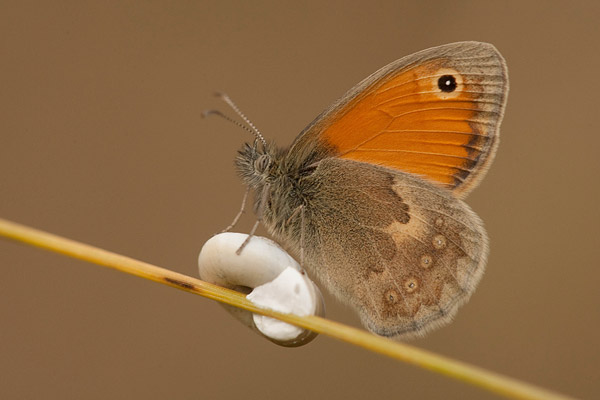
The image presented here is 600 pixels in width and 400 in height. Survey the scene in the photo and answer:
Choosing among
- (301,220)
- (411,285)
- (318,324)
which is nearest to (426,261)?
(411,285)

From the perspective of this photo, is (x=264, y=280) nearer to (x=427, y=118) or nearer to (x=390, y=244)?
(x=390, y=244)

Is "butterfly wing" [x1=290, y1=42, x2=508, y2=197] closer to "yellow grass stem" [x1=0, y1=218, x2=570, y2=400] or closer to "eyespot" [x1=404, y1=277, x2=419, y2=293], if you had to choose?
"eyespot" [x1=404, y1=277, x2=419, y2=293]

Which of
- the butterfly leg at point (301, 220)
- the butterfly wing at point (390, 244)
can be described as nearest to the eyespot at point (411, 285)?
the butterfly wing at point (390, 244)

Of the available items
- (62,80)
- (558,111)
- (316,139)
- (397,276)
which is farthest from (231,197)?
(558,111)

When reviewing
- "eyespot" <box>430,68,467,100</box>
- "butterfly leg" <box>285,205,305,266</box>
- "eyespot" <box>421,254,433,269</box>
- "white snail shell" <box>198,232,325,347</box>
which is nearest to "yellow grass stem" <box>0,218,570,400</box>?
"white snail shell" <box>198,232,325,347</box>

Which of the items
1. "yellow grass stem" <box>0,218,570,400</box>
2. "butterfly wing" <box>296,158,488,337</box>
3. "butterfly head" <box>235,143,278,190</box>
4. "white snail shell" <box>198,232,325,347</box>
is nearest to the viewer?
"yellow grass stem" <box>0,218,570,400</box>

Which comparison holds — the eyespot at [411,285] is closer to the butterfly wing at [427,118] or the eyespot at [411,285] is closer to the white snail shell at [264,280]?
the butterfly wing at [427,118]
